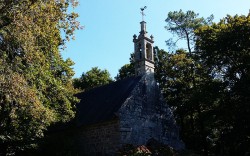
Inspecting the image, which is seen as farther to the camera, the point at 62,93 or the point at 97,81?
the point at 97,81

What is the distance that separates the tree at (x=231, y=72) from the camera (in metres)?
20.7

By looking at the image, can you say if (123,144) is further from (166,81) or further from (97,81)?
(97,81)

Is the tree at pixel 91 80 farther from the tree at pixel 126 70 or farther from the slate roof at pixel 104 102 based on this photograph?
the slate roof at pixel 104 102

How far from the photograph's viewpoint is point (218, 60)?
2311cm

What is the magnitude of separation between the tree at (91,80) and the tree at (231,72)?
16292 millimetres

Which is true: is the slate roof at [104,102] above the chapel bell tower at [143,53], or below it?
below

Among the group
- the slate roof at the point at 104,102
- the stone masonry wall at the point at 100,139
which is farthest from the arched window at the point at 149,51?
the stone masonry wall at the point at 100,139

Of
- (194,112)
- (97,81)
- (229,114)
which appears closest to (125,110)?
(229,114)

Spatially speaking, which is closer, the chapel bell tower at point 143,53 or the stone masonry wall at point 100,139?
the stone masonry wall at point 100,139

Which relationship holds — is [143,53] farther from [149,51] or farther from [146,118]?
[146,118]

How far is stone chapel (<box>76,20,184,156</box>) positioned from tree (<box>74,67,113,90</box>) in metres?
14.2

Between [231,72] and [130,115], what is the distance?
26.8 feet

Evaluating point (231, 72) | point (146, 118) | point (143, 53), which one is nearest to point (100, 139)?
point (146, 118)

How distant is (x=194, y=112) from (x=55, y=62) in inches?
636
